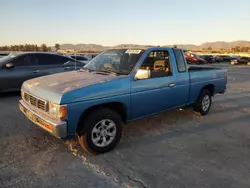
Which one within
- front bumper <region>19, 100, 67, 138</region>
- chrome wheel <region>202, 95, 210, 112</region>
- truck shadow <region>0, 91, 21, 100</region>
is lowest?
truck shadow <region>0, 91, 21, 100</region>

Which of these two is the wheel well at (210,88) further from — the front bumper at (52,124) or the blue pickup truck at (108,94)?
the front bumper at (52,124)

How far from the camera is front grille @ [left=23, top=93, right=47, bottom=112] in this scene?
144 inches

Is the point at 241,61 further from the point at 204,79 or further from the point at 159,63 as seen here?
the point at 159,63

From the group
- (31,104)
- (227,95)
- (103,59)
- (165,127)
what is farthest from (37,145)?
(227,95)

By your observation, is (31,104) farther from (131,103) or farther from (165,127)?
(165,127)

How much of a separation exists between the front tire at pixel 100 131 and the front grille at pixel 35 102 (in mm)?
654

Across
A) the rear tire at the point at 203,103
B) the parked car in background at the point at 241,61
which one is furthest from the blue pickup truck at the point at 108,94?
the parked car in background at the point at 241,61

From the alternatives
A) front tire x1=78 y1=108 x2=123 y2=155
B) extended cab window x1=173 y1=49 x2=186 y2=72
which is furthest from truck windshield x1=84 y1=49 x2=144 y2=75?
extended cab window x1=173 y1=49 x2=186 y2=72

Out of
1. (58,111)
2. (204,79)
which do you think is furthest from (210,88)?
(58,111)

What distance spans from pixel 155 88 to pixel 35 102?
7.19 ft

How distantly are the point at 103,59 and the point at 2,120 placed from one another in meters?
2.71

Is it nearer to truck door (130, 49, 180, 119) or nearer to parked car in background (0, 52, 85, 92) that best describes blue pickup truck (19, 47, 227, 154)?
truck door (130, 49, 180, 119)

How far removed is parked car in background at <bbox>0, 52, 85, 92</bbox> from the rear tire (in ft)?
14.5

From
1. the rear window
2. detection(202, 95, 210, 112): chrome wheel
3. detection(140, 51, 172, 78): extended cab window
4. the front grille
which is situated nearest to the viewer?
the front grille
